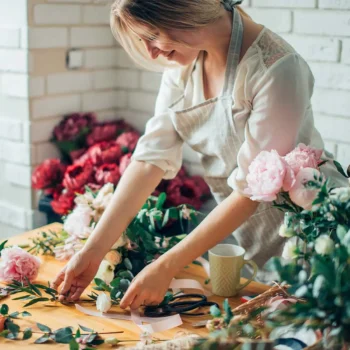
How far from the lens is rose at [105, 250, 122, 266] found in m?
1.45

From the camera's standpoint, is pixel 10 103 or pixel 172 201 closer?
pixel 172 201

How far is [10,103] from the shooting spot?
2299mm

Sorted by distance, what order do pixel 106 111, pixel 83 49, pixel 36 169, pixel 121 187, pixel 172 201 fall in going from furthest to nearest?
pixel 106 111 → pixel 83 49 → pixel 36 169 → pixel 172 201 → pixel 121 187

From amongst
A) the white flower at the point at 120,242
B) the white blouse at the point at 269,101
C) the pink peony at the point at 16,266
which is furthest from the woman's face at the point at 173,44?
the pink peony at the point at 16,266

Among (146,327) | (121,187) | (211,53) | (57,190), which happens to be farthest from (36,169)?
(146,327)

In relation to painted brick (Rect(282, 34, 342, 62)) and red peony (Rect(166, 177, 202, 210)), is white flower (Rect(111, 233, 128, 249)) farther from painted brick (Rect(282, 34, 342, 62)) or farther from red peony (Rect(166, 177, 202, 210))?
painted brick (Rect(282, 34, 342, 62))

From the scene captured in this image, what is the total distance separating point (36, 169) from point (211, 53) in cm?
99

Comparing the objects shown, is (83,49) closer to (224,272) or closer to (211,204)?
(211,204)

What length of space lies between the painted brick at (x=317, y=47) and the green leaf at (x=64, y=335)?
114 centimetres

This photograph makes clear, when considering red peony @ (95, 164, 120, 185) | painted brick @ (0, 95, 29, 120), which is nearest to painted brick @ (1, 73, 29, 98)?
painted brick @ (0, 95, 29, 120)

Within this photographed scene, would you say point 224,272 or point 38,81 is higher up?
point 38,81

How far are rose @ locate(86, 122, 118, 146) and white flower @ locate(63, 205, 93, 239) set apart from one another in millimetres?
776

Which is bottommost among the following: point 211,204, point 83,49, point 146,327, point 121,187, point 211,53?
point 211,204

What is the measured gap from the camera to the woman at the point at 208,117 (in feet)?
4.28
